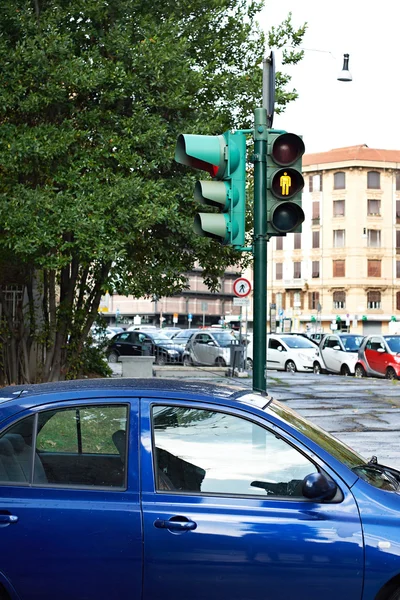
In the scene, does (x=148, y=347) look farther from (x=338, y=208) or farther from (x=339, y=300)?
(x=338, y=208)

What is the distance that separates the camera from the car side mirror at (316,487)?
13.3ft

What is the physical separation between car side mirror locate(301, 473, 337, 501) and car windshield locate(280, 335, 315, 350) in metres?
32.3

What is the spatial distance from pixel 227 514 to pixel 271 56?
4909 millimetres

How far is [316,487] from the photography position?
4.05 m

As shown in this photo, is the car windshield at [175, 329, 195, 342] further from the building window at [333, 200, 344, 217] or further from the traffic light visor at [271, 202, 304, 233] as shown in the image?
the building window at [333, 200, 344, 217]

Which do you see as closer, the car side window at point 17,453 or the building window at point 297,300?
the car side window at point 17,453

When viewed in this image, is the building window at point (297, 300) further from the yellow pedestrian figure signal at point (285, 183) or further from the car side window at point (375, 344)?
the yellow pedestrian figure signal at point (285, 183)

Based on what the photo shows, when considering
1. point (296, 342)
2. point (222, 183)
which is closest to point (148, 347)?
point (296, 342)

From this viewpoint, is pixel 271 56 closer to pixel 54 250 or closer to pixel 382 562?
pixel 382 562

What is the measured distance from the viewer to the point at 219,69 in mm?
19578

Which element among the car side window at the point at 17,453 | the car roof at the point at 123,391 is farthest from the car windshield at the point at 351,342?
the car side window at the point at 17,453

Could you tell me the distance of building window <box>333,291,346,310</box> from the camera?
93.5 meters

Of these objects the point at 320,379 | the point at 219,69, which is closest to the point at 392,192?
the point at 320,379

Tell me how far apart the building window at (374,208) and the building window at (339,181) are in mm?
3162
